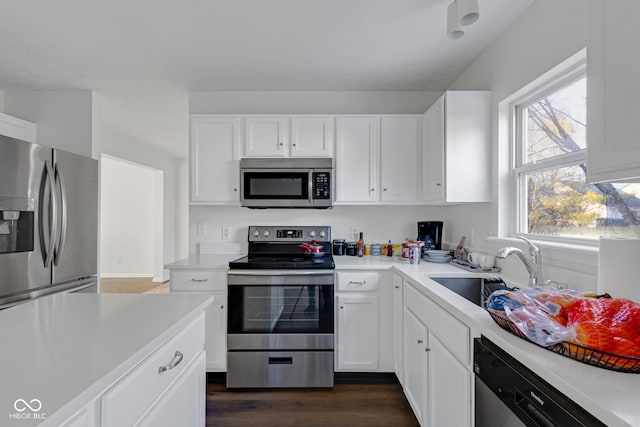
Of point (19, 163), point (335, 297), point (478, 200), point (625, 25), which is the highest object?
point (625, 25)

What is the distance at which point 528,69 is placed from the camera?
5.70 feet

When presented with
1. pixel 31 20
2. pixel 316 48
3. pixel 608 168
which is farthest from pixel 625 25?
pixel 31 20

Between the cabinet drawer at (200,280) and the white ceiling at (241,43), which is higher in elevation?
the white ceiling at (241,43)

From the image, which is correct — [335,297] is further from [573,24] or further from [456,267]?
[573,24]

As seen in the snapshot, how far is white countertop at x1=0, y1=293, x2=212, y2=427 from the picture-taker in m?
0.57

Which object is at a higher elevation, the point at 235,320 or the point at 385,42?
Result: the point at 385,42

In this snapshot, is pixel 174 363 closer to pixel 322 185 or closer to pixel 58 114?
pixel 322 185

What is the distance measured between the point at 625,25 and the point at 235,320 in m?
2.39

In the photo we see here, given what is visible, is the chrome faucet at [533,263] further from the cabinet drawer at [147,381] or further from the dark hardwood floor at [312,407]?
the cabinet drawer at [147,381]

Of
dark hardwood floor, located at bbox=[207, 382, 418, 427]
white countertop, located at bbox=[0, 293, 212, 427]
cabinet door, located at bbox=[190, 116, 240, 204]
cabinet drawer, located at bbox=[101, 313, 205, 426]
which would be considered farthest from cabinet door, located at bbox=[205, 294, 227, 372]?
cabinet drawer, located at bbox=[101, 313, 205, 426]

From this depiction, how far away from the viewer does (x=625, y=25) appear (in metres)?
0.87

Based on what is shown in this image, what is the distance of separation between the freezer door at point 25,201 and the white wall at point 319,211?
3.46 ft

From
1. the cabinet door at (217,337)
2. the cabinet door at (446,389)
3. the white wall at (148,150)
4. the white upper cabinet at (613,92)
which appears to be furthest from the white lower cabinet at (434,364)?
the white wall at (148,150)

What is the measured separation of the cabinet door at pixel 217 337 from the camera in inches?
90.4
